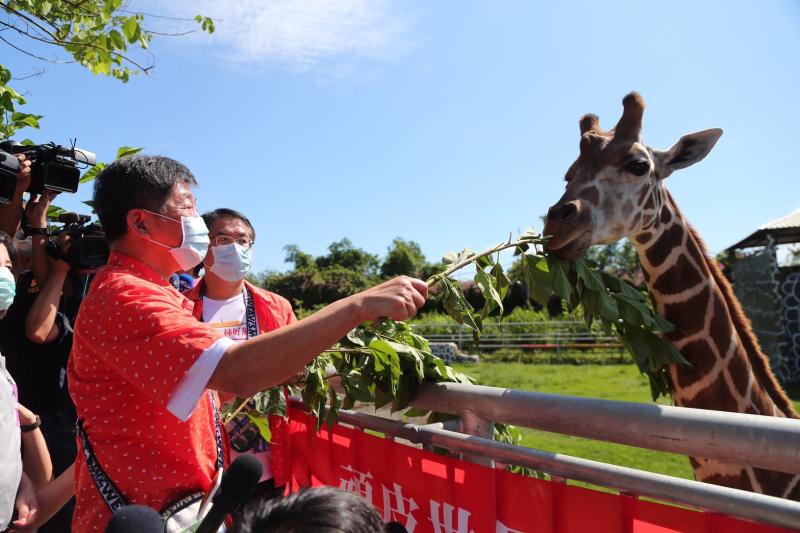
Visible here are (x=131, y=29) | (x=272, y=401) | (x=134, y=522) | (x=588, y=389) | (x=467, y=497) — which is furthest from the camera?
(x=588, y=389)

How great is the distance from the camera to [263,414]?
2.74m

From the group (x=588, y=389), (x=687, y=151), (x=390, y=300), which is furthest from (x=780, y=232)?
(x=390, y=300)

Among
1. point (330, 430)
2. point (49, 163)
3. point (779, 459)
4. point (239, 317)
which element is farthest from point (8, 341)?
point (779, 459)

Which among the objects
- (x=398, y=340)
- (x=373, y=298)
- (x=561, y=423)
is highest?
(x=373, y=298)

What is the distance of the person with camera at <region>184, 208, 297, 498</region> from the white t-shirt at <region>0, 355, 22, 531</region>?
96 centimetres

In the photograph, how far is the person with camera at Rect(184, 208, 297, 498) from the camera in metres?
2.99

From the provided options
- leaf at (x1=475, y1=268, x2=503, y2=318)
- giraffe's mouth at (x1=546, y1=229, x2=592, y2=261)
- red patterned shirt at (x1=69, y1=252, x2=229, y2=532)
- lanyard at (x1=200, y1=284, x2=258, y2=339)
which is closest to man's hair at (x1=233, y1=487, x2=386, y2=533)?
red patterned shirt at (x1=69, y1=252, x2=229, y2=532)

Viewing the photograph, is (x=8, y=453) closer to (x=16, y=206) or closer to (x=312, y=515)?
(x=16, y=206)

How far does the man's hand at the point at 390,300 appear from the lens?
4.98ft

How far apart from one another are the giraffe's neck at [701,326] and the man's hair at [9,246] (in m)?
3.18

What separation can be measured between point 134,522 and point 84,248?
2.63 metres

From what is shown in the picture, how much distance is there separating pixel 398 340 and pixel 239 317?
1.21 meters

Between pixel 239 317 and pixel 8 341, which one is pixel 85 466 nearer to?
pixel 239 317

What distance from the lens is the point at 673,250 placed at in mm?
3072
